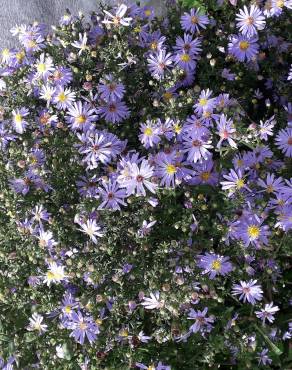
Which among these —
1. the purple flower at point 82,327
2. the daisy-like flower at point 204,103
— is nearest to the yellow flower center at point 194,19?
the daisy-like flower at point 204,103

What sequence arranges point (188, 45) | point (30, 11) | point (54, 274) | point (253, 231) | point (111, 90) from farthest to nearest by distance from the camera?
1. point (30, 11)
2. point (188, 45)
3. point (111, 90)
4. point (54, 274)
5. point (253, 231)

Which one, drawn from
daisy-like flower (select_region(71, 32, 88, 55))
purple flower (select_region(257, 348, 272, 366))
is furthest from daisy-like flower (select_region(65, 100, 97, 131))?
purple flower (select_region(257, 348, 272, 366))

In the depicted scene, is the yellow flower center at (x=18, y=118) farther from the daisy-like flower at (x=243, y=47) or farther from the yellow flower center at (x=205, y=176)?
the daisy-like flower at (x=243, y=47)

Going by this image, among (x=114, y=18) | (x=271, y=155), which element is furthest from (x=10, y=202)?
(x=271, y=155)

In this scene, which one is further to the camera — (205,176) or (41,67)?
(41,67)

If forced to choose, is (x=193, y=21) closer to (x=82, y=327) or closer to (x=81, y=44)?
(x=81, y=44)

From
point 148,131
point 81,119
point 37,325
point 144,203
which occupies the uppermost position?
point 81,119

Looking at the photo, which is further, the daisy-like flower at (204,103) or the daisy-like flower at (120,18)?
the daisy-like flower at (120,18)

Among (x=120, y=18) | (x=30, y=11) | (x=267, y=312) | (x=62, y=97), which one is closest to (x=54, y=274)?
(x=62, y=97)
